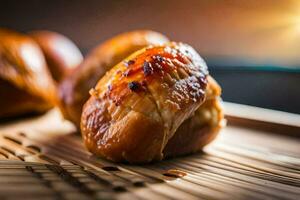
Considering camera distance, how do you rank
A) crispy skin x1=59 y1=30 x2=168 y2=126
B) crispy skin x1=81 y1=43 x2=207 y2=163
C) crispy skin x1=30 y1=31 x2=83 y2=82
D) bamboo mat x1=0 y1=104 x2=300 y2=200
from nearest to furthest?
bamboo mat x1=0 y1=104 x2=300 y2=200 < crispy skin x1=81 y1=43 x2=207 y2=163 < crispy skin x1=59 y1=30 x2=168 y2=126 < crispy skin x1=30 y1=31 x2=83 y2=82

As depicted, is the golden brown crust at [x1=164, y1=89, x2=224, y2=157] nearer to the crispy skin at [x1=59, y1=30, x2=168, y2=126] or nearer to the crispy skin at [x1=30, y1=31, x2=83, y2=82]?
the crispy skin at [x1=59, y1=30, x2=168, y2=126]

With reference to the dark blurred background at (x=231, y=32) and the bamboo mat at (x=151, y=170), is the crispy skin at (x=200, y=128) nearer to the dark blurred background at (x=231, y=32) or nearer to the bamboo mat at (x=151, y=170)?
the bamboo mat at (x=151, y=170)

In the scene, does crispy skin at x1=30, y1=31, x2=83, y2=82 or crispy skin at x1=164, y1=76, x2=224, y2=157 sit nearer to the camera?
crispy skin at x1=164, y1=76, x2=224, y2=157

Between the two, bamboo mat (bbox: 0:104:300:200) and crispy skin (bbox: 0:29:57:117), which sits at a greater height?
crispy skin (bbox: 0:29:57:117)

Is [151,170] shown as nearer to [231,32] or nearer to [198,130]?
[198,130]

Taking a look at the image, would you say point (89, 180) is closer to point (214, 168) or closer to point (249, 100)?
point (214, 168)

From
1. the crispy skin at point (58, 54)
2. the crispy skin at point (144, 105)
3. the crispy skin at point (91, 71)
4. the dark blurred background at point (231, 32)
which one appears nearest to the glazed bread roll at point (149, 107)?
the crispy skin at point (144, 105)

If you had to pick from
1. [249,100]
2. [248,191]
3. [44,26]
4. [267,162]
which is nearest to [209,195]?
[248,191]

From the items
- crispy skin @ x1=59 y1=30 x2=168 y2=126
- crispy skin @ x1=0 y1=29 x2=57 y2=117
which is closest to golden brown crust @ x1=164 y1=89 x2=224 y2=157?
crispy skin @ x1=59 y1=30 x2=168 y2=126
